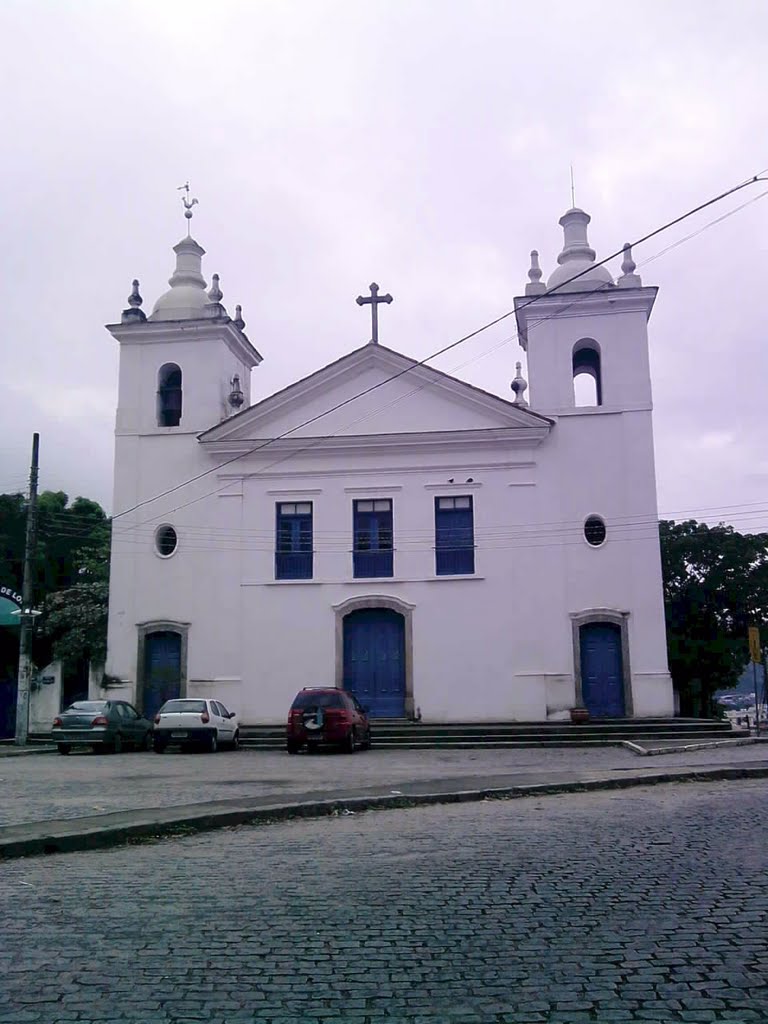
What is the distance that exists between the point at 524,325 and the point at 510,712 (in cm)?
1014

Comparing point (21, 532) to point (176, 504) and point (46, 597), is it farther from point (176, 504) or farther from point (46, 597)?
point (176, 504)

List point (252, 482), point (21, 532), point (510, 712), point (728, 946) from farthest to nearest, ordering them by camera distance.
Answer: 1. point (21, 532)
2. point (252, 482)
3. point (510, 712)
4. point (728, 946)

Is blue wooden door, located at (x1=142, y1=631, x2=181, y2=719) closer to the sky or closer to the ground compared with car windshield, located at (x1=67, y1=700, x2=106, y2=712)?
closer to the sky

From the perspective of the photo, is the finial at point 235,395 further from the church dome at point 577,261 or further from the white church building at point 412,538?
the church dome at point 577,261

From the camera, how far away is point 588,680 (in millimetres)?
26594

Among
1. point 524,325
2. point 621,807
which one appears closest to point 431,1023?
point 621,807

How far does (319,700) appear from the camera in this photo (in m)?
22.0

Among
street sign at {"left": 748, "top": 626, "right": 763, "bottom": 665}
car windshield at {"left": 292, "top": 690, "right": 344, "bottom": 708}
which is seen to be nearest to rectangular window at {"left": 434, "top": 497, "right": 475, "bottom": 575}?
car windshield at {"left": 292, "top": 690, "right": 344, "bottom": 708}

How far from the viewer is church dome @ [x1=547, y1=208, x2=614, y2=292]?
93.5 ft

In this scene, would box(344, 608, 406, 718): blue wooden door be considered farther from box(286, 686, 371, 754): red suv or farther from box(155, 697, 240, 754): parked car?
box(155, 697, 240, 754): parked car

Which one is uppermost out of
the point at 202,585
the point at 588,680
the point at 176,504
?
the point at 176,504

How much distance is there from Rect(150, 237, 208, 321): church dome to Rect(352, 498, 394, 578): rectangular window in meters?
7.17

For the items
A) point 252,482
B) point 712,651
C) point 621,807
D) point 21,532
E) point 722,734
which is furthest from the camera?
point 21,532

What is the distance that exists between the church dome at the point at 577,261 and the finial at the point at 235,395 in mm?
8916
